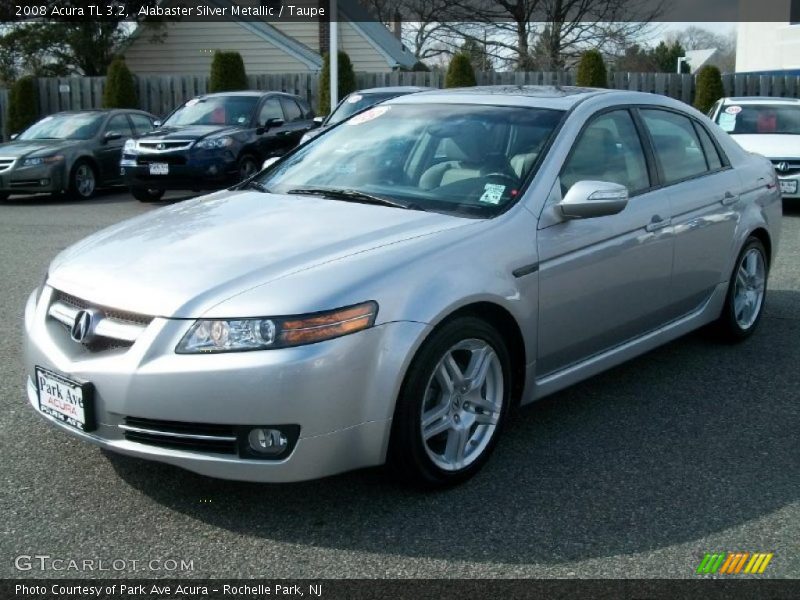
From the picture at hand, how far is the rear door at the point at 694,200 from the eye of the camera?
5098mm

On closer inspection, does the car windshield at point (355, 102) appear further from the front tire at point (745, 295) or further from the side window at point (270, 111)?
the front tire at point (745, 295)

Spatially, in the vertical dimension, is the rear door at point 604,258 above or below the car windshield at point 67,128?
below

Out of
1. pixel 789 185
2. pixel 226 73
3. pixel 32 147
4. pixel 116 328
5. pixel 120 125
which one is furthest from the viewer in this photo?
pixel 226 73

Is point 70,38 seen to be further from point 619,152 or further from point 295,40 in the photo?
point 619,152

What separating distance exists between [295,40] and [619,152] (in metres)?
27.8

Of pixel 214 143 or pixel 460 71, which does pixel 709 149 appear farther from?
pixel 460 71

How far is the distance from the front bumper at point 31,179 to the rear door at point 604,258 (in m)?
11.6

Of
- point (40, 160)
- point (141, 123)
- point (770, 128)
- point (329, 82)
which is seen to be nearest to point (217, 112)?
point (141, 123)

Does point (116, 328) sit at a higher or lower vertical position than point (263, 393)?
higher

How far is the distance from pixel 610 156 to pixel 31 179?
1179cm

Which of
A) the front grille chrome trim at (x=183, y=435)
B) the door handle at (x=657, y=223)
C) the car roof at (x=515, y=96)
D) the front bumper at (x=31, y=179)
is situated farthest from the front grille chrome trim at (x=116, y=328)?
the front bumper at (x=31, y=179)

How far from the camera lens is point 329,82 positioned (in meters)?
23.3

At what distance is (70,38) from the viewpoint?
31203mm

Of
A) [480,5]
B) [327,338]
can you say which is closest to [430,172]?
[327,338]
